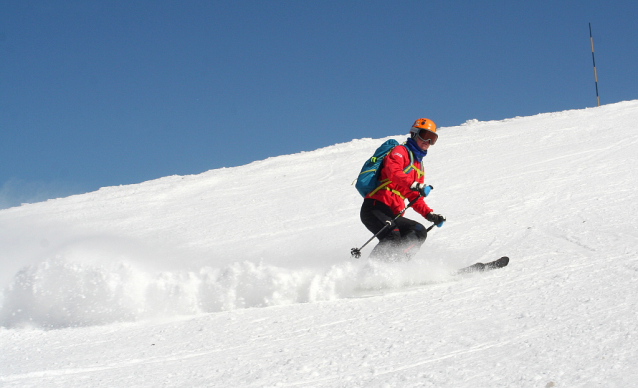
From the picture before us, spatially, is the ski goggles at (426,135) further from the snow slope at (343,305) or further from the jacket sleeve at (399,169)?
the snow slope at (343,305)

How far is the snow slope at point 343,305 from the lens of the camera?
3.07 metres

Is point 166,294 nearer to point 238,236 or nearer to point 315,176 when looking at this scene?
point 238,236

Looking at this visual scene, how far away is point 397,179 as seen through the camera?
569 centimetres

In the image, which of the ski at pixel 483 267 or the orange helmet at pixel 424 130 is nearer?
the ski at pixel 483 267

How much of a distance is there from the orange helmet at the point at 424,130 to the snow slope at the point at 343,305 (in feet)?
4.64

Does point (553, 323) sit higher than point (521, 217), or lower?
lower

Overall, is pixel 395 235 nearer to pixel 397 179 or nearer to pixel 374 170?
pixel 397 179

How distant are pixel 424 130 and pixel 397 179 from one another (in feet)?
2.35

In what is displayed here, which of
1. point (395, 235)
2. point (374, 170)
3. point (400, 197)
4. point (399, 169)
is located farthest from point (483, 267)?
point (374, 170)

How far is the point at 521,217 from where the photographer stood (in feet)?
28.7

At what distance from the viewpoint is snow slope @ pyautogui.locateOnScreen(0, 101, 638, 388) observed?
3.07 m

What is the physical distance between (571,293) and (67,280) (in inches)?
180

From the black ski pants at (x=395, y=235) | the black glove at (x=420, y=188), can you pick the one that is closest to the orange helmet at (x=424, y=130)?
the black glove at (x=420, y=188)

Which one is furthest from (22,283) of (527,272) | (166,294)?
(527,272)
